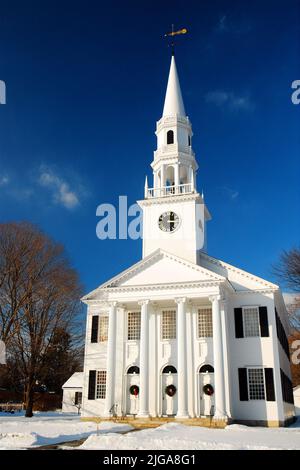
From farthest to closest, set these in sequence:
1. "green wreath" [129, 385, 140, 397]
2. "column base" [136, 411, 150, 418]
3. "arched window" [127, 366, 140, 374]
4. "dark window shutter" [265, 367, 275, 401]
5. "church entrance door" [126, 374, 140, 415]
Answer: "arched window" [127, 366, 140, 374]
"green wreath" [129, 385, 140, 397]
"church entrance door" [126, 374, 140, 415]
"dark window shutter" [265, 367, 275, 401]
"column base" [136, 411, 150, 418]

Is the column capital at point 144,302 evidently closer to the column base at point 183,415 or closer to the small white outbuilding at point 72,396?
the column base at point 183,415

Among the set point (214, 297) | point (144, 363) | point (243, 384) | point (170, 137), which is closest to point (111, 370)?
point (144, 363)

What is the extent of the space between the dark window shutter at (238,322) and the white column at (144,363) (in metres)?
5.77

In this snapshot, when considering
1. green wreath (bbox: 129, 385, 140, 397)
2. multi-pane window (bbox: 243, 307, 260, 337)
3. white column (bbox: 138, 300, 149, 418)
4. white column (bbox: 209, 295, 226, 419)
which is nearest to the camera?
white column (bbox: 209, 295, 226, 419)

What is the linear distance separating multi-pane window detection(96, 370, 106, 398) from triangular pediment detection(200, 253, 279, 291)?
411 inches

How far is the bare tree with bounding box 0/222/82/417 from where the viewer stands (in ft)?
108

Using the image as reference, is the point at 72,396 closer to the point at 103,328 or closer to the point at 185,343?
the point at 103,328

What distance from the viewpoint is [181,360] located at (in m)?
26.0

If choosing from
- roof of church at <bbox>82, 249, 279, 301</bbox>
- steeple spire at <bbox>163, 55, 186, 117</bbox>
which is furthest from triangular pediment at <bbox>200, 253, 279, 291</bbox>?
steeple spire at <bbox>163, 55, 186, 117</bbox>

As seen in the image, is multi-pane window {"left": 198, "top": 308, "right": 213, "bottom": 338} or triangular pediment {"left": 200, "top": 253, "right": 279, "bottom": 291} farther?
triangular pediment {"left": 200, "top": 253, "right": 279, "bottom": 291}

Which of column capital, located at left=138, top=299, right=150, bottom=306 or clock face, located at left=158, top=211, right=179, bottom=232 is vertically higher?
clock face, located at left=158, top=211, right=179, bottom=232

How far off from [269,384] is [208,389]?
12.2 feet

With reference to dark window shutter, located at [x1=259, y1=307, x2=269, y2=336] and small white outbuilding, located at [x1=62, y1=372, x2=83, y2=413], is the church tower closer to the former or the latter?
dark window shutter, located at [x1=259, y1=307, x2=269, y2=336]
